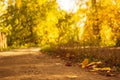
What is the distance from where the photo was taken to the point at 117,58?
12320 mm

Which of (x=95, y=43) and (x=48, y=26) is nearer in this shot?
(x=95, y=43)

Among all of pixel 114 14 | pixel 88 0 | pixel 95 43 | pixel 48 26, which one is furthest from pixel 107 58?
pixel 48 26

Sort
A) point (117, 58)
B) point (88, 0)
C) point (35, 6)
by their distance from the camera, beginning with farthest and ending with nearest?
1. point (35, 6)
2. point (88, 0)
3. point (117, 58)

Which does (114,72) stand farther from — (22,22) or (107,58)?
(22,22)

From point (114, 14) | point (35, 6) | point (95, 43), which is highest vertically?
point (35, 6)

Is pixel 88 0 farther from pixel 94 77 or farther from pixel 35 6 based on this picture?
pixel 35 6

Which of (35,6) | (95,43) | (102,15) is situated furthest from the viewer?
(35,6)

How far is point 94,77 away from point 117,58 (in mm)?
2701

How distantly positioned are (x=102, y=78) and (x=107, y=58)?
3.47m

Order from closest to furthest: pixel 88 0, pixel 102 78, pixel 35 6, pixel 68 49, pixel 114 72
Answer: pixel 102 78
pixel 114 72
pixel 68 49
pixel 88 0
pixel 35 6

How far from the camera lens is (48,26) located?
153 feet

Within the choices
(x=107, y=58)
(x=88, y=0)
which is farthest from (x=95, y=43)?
(x=88, y=0)

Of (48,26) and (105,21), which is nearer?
(105,21)

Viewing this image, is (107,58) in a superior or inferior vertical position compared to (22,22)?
inferior
